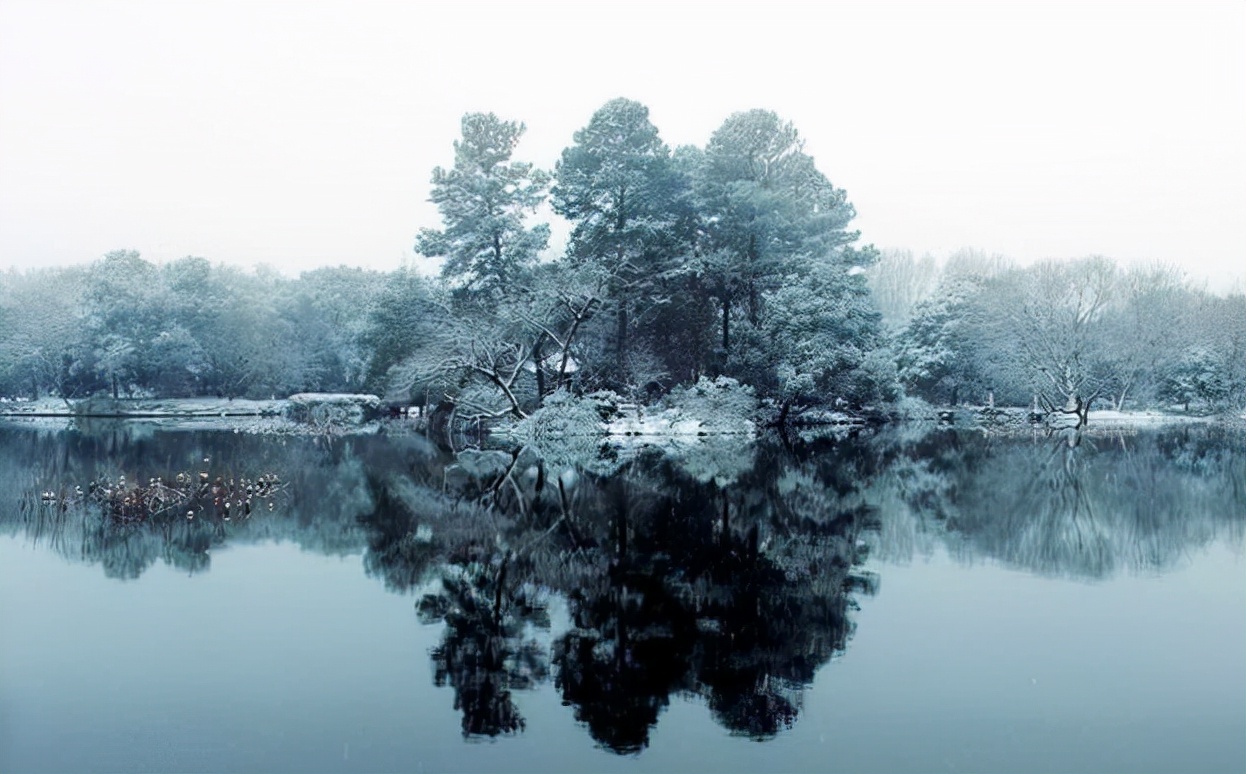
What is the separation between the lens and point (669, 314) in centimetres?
3247

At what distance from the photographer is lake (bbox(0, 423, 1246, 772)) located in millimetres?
5211

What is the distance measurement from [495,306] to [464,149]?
6.23 meters

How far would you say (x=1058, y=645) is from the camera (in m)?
6.92

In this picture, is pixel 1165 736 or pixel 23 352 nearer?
pixel 1165 736

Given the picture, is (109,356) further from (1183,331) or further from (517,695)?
(1183,331)

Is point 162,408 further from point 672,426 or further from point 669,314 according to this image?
point 672,426

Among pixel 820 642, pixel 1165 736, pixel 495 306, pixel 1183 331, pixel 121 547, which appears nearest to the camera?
pixel 1165 736

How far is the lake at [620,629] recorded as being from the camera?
205 inches

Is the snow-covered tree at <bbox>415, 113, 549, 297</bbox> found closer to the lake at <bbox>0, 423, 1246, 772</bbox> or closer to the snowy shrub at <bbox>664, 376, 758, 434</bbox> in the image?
the snowy shrub at <bbox>664, 376, 758, 434</bbox>

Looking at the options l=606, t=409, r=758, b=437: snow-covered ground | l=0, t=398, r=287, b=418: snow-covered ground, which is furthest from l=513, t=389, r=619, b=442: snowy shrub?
l=0, t=398, r=287, b=418: snow-covered ground

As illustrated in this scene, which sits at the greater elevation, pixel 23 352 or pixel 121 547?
pixel 23 352

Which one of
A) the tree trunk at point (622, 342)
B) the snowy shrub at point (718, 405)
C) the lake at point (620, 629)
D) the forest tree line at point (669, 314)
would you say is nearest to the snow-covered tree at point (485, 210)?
the forest tree line at point (669, 314)

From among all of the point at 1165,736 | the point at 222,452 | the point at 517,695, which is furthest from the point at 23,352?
the point at 1165,736

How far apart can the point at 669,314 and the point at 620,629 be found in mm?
25864
